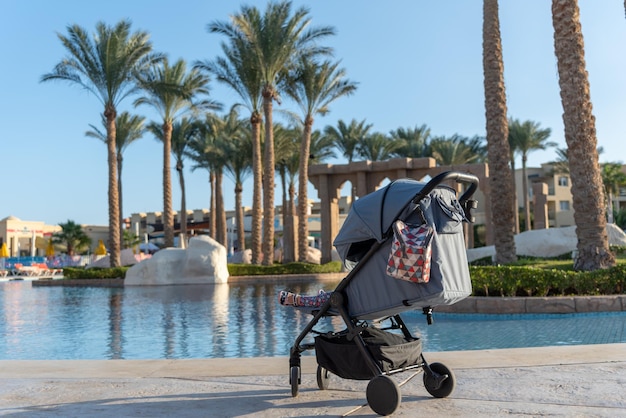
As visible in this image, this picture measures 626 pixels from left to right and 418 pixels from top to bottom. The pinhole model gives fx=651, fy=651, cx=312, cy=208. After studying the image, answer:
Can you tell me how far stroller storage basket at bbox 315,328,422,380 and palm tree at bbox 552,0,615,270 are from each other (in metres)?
9.23

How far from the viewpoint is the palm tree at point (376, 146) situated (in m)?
43.4

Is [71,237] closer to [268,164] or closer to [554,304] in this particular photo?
[268,164]

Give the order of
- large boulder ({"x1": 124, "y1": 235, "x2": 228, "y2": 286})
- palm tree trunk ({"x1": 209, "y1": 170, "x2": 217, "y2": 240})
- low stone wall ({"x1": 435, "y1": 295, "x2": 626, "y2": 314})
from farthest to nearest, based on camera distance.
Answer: palm tree trunk ({"x1": 209, "y1": 170, "x2": 217, "y2": 240})
large boulder ({"x1": 124, "y1": 235, "x2": 228, "y2": 286})
low stone wall ({"x1": 435, "y1": 295, "x2": 626, "y2": 314})

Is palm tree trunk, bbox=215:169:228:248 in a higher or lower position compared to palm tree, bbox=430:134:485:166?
lower

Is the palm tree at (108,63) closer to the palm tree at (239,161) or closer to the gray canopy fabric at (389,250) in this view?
the palm tree at (239,161)

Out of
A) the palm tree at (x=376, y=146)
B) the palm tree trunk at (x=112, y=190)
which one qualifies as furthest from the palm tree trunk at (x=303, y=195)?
the palm tree at (x=376, y=146)

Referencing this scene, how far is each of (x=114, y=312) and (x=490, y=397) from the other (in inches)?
438

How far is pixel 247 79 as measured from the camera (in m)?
30.5

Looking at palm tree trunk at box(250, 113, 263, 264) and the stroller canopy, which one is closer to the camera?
the stroller canopy

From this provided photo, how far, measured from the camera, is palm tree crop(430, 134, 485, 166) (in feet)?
145

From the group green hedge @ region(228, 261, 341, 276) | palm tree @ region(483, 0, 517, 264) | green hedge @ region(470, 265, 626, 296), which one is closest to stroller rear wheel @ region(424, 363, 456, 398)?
green hedge @ region(470, 265, 626, 296)

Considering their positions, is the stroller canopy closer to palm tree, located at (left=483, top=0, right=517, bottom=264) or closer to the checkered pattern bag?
the checkered pattern bag

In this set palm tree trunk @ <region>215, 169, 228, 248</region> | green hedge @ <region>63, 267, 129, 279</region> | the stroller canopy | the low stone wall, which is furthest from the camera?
palm tree trunk @ <region>215, 169, 228, 248</region>

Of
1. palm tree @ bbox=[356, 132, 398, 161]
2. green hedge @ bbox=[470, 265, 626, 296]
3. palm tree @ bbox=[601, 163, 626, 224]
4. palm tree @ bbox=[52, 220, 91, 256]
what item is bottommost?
green hedge @ bbox=[470, 265, 626, 296]
